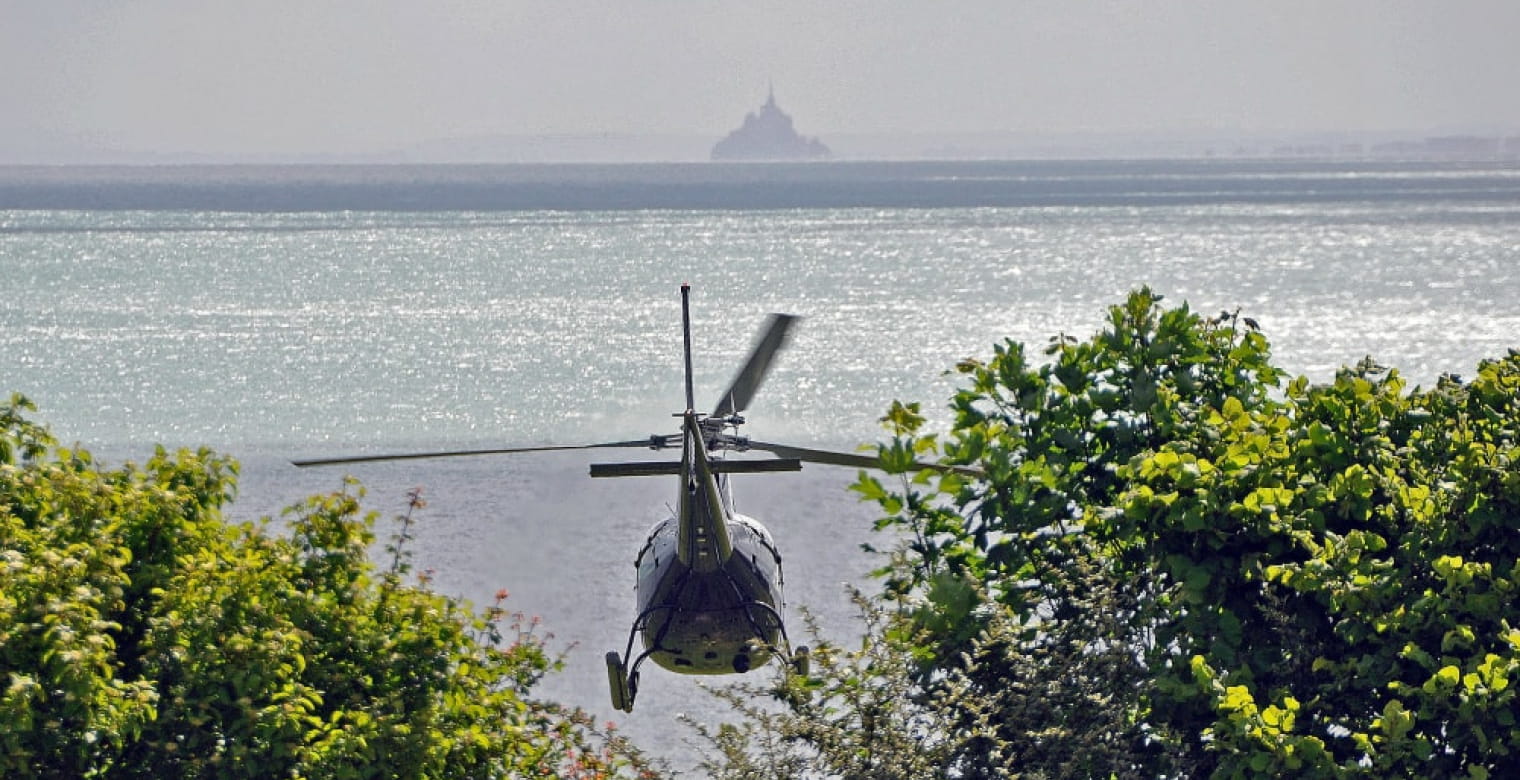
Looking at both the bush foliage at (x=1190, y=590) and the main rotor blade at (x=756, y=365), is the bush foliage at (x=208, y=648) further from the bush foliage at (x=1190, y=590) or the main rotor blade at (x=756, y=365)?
the main rotor blade at (x=756, y=365)

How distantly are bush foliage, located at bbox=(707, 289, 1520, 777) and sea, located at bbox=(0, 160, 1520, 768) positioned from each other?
1064mm

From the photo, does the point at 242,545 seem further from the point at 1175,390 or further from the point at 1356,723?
the point at 1356,723

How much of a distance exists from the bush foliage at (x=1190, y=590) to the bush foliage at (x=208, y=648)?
1951 millimetres

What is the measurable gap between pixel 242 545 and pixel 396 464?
3655 cm

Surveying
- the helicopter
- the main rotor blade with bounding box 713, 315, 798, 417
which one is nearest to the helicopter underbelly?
the helicopter

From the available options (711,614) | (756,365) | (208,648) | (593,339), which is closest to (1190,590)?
(208,648)

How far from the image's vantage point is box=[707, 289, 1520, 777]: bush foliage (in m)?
9.98

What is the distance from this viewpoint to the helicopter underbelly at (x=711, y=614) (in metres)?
17.8

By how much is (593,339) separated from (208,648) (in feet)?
237

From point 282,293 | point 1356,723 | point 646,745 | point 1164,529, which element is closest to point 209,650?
point 1164,529

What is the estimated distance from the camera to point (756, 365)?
18.6 metres

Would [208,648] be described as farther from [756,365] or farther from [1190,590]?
[756,365]

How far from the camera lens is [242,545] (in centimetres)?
1277

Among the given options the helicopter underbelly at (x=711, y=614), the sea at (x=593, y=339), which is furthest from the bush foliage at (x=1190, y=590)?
the helicopter underbelly at (x=711, y=614)
